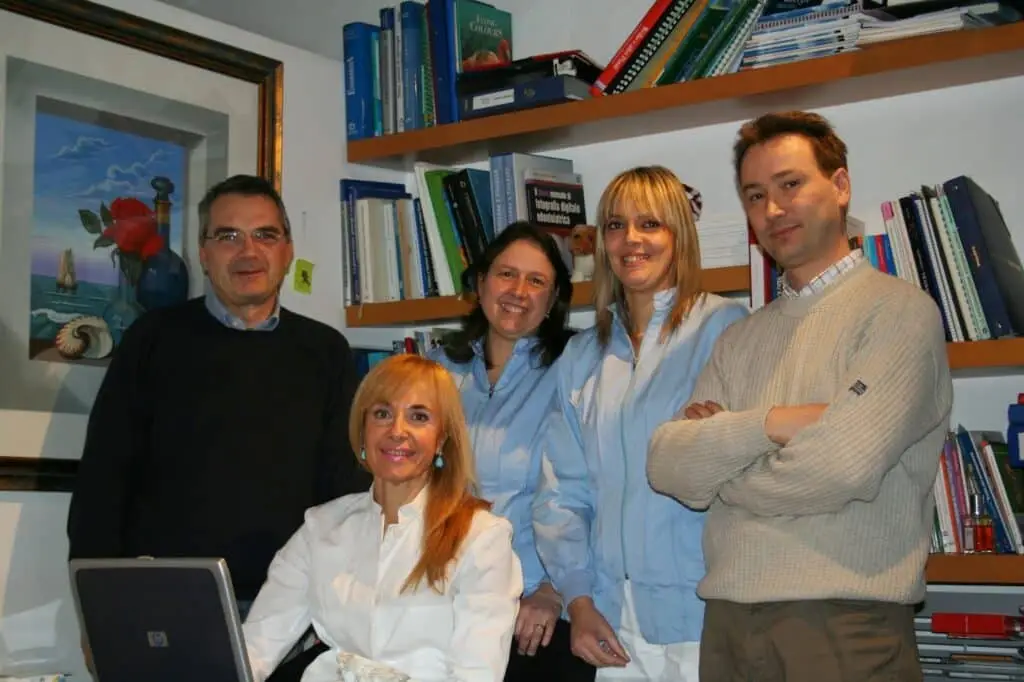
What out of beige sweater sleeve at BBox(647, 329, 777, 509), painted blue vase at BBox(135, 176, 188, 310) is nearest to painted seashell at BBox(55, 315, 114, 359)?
painted blue vase at BBox(135, 176, 188, 310)

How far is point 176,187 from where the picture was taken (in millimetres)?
3238

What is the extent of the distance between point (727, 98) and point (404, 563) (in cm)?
134

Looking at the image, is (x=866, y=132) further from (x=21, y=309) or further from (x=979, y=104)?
(x=21, y=309)

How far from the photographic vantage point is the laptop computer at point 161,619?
2057 mm

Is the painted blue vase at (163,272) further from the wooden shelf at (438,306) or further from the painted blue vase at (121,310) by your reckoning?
the wooden shelf at (438,306)

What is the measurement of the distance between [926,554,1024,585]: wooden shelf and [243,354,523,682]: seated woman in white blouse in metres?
0.91

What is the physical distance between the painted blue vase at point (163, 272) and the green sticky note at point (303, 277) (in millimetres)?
415

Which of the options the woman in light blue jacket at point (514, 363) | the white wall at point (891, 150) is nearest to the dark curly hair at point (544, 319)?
the woman in light blue jacket at point (514, 363)

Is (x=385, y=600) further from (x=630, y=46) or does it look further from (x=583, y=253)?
(x=630, y=46)

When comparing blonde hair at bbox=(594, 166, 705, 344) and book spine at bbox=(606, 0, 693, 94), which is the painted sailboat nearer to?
blonde hair at bbox=(594, 166, 705, 344)

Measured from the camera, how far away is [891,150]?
10.2ft

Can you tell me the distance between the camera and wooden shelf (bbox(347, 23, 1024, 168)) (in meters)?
2.71

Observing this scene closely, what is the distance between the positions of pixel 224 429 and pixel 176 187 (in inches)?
31.1

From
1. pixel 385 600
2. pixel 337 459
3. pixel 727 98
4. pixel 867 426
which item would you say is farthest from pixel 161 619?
pixel 727 98
